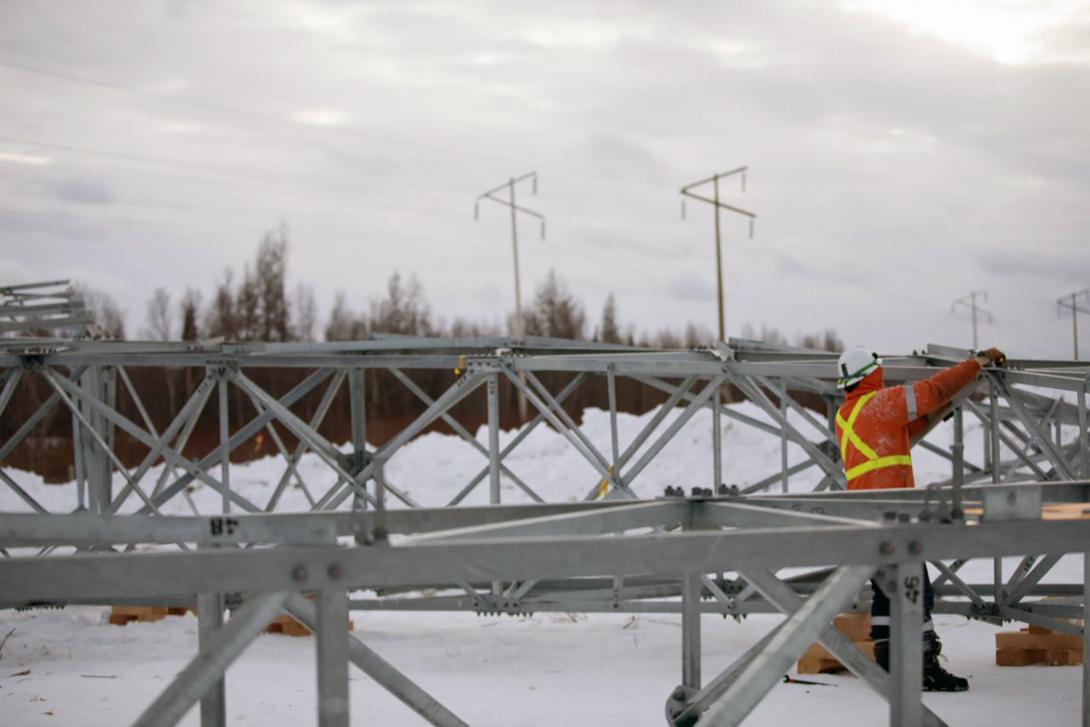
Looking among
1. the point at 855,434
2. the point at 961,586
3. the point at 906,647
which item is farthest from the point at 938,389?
the point at 906,647

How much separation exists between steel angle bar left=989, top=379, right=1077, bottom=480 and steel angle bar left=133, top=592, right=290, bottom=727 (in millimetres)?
7009

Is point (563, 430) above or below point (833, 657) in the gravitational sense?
above

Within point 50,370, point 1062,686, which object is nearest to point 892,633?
point 1062,686

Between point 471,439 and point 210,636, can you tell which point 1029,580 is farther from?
point 210,636

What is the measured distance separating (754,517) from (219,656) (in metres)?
2.48

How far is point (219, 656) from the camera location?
3846 millimetres

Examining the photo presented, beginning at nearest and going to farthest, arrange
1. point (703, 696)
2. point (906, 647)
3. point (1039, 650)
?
point (906, 647), point (703, 696), point (1039, 650)

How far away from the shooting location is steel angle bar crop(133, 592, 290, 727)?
3803 mm

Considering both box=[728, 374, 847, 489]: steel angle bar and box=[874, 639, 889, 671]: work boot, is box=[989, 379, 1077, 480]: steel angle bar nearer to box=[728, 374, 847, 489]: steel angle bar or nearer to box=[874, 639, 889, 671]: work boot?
box=[728, 374, 847, 489]: steel angle bar

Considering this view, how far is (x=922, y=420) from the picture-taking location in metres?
8.07

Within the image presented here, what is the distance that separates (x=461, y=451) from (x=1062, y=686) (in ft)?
65.7

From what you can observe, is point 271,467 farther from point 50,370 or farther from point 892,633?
point 892,633

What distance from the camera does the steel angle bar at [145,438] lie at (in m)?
10.5

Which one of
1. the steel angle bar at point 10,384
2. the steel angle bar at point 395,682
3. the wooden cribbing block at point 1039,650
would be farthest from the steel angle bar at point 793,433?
the steel angle bar at point 10,384
